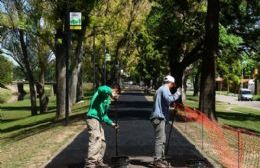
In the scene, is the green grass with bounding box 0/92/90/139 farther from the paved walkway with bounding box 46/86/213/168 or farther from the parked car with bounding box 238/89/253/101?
the parked car with bounding box 238/89/253/101

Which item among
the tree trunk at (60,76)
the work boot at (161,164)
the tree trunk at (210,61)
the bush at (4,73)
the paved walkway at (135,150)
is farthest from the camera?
the tree trunk at (60,76)

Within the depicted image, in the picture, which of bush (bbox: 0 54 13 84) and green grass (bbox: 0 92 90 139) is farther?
green grass (bbox: 0 92 90 139)

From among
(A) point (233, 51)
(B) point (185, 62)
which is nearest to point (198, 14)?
(A) point (233, 51)

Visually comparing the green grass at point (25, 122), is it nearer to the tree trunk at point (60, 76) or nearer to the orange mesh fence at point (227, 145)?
the tree trunk at point (60, 76)

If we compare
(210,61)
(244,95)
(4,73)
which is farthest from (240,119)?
(244,95)

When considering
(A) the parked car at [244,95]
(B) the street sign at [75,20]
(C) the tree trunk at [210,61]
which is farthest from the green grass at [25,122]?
(A) the parked car at [244,95]

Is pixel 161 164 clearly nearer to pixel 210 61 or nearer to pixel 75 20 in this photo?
pixel 75 20

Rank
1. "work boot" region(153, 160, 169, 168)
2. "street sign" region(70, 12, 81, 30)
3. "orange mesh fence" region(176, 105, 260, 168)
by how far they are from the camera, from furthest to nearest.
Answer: "street sign" region(70, 12, 81, 30)
"orange mesh fence" region(176, 105, 260, 168)
"work boot" region(153, 160, 169, 168)

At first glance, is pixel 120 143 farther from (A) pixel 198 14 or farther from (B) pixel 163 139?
(A) pixel 198 14

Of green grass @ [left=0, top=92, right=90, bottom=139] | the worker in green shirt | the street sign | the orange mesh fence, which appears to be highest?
the street sign

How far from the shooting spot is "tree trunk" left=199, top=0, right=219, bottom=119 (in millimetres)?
25125

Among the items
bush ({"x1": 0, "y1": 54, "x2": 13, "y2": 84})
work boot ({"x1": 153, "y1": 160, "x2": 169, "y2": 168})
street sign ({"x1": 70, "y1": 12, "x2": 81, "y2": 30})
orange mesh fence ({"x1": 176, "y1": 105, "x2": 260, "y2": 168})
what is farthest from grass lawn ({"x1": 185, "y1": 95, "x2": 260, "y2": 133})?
bush ({"x1": 0, "y1": 54, "x2": 13, "y2": 84})

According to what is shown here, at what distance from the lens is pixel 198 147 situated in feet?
52.2

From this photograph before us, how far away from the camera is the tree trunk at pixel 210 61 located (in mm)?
25125
